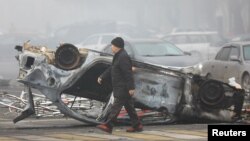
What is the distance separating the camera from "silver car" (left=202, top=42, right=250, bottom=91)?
58.6 ft

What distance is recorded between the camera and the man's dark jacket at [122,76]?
506 inches

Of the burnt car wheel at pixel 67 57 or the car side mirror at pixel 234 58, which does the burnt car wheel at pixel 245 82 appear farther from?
the burnt car wheel at pixel 67 57

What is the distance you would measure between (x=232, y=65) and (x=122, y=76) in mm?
6244

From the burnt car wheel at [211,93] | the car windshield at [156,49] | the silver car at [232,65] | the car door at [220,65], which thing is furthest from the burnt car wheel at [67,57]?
the car windshield at [156,49]

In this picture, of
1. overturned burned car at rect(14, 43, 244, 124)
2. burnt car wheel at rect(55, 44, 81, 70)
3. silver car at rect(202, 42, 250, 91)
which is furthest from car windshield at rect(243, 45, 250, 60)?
burnt car wheel at rect(55, 44, 81, 70)

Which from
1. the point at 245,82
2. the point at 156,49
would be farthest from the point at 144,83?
the point at 156,49

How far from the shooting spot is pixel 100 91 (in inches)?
571

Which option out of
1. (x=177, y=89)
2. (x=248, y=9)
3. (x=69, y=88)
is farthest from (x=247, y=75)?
(x=248, y=9)

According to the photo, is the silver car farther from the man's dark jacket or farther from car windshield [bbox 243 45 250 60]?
the man's dark jacket

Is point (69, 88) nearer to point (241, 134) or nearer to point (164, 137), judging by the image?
point (164, 137)

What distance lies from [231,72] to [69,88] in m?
5.75

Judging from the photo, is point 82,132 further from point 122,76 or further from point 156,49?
point 156,49

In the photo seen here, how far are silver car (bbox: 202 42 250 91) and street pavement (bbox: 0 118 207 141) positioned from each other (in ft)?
13.0

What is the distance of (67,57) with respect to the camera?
13836 mm
